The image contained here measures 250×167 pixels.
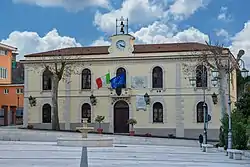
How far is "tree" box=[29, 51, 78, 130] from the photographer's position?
47750mm

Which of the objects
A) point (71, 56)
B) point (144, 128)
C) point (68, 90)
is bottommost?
point (144, 128)

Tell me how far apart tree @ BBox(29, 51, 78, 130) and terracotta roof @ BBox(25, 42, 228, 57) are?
118cm

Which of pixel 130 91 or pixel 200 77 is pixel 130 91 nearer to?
pixel 130 91

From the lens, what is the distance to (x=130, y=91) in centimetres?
4903

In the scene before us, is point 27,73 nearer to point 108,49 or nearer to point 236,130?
point 108,49

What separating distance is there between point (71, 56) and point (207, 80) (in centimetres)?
1325

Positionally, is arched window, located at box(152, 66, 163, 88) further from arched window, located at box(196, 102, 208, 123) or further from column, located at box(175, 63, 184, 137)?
arched window, located at box(196, 102, 208, 123)

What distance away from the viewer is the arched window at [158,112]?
48844 mm

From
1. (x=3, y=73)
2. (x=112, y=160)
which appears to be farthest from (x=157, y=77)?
(x=112, y=160)

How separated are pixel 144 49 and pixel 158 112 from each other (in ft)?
20.4

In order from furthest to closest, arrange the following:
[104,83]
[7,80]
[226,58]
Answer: [7,80] → [104,83] → [226,58]

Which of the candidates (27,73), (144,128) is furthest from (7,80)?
(144,128)

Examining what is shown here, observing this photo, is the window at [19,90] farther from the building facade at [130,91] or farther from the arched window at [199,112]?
the arched window at [199,112]

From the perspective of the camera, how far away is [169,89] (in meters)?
48.5
